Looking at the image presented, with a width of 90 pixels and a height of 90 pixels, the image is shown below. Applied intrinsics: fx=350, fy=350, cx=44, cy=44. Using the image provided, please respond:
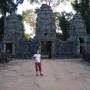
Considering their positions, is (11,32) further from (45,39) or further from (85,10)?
(85,10)

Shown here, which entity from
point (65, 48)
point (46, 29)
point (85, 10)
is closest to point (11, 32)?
point (46, 29)

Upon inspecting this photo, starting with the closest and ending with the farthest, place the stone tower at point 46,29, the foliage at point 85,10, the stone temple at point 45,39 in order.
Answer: the stone temple at point 45,39 < the stone tower at point 46,29 < the foliage at point 85,10

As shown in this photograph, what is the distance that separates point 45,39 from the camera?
174 feet

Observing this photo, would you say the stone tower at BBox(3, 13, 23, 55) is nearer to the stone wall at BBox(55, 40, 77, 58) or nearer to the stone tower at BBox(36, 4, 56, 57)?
the stone tower at BBox(36, 4, 56, 57)

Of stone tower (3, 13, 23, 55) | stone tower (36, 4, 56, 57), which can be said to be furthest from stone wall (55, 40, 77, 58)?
stone tower (3, 13, 23, 55)

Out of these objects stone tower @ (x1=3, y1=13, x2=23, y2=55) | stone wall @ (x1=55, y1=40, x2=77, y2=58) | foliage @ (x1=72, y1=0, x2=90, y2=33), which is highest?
foliage @ (x1=72, y1=0, x2=90, y2=33)

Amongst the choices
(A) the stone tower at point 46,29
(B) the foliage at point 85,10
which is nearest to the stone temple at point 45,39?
(A) the stone tower at point 46,29

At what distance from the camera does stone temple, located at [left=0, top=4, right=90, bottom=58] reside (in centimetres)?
5288

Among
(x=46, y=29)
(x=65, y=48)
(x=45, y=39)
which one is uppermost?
(x=46, y=29)

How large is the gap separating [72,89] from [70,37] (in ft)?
127

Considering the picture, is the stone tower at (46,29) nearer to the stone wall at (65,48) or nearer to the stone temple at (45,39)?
the stone temple at (45,39)

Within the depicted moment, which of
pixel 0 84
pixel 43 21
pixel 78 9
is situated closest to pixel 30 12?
pixel 78 9

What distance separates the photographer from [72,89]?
16.6 metres

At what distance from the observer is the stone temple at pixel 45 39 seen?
173ft
